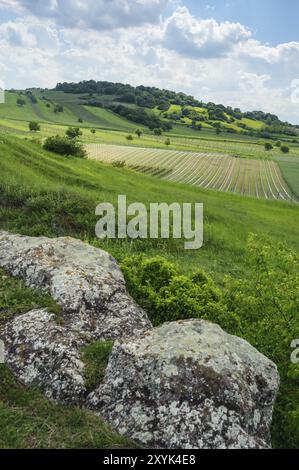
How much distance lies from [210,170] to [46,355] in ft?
328

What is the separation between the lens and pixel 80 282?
10648 millimetres

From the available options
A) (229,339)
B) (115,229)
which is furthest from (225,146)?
(229,339)

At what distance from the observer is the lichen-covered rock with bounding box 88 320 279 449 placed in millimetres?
6570

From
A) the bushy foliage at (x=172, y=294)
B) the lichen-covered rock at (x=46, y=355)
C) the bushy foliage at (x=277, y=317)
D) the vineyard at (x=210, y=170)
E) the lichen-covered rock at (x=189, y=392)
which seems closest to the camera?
the lichen-covered rock at (x=189, y=392)

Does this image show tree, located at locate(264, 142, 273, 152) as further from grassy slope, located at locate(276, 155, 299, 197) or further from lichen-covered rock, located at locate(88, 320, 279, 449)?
lichen-covered rock, located at locate(88, 320, 279, 449)

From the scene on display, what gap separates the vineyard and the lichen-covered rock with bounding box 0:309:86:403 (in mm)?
66135

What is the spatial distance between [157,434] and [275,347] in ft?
13.6

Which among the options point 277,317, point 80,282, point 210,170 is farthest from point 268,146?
point 80,282

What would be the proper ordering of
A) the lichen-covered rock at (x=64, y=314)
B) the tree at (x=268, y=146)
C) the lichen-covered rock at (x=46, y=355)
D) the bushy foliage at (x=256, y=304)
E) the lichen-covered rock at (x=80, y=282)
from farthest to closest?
the tree at (x=268, y=146) < the lichen-covered rock at (x=80, y=282) < the bushy foliage at (x=256, y=304) < the lichen-covered rock at (x=64, y=314) < the lichen-covered rock at (x=46, y=355)

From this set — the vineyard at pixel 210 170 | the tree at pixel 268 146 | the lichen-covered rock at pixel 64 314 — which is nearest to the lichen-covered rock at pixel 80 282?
the lichen-covered rock at pixel 64 314

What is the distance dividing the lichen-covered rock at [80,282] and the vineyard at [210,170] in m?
62.2

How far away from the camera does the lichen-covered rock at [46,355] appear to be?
24.6ft

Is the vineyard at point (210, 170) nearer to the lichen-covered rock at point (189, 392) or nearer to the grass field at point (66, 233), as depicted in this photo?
the grass field at point (66, 233)
